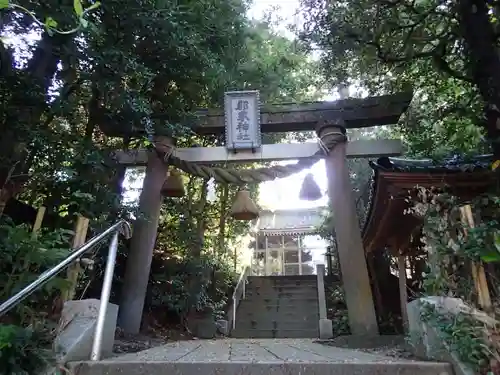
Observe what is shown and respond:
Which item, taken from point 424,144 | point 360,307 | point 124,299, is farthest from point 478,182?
point 124,299

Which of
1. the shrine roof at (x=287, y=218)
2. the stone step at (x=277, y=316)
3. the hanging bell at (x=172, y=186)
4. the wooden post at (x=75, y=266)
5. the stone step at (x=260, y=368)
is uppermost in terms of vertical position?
the shrine roof at (x=287, y=218)

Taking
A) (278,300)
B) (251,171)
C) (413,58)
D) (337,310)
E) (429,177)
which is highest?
(413,58)

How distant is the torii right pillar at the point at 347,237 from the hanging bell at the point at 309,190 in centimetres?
40

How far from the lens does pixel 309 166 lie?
7035mm

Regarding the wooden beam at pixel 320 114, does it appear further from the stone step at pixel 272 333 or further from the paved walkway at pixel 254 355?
the stone step at pixel 272 333

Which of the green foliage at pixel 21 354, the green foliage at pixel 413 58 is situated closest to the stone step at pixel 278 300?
the green foliage at pixel 413 58

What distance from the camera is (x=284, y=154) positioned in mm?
6824

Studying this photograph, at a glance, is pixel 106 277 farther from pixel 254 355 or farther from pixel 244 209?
pixel 244 209

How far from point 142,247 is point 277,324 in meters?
3.81

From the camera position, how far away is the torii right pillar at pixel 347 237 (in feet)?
18.8

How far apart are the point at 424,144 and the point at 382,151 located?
0.78 meters

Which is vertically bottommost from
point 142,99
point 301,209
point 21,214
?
point 21,214

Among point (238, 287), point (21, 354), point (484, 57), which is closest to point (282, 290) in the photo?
point (238, 287)

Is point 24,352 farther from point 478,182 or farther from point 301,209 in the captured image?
point 301,209
